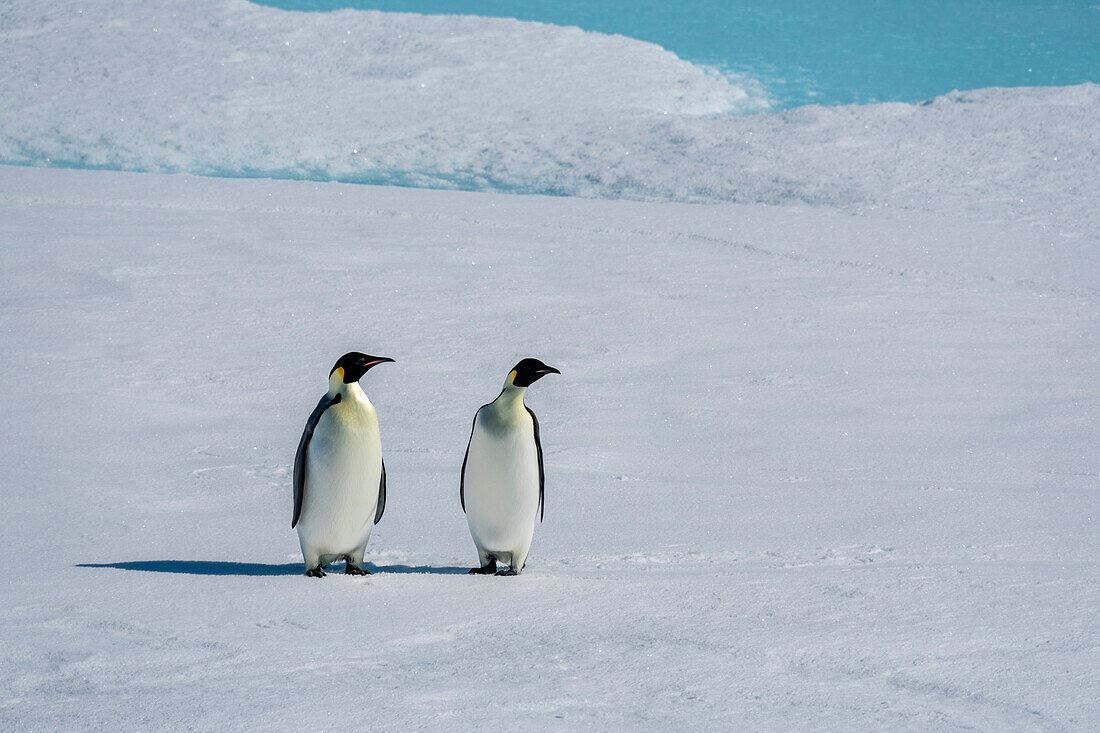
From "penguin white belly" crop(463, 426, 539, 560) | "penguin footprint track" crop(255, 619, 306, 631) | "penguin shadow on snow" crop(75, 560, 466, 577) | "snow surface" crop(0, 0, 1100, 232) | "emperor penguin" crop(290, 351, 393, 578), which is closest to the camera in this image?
"penguin footprint track" crop(255, 619, 306, 631)

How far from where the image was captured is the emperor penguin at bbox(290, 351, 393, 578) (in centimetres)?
267

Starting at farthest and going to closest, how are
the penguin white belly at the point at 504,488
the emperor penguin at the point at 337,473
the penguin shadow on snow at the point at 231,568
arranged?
the penguin white belly at the point at 504,488 → the emperor penguin at the point at 337,473 → the penguin shadow on snow at the point at 231,568

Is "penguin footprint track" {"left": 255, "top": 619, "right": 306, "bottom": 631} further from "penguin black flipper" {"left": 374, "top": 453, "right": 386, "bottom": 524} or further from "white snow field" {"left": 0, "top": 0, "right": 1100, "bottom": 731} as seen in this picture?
Answer: "penguin black flipper" {"left": 374, "top": 453, "right": 386, "bottom": 524}

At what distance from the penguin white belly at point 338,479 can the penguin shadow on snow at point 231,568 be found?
94 millimetres

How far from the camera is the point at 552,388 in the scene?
16.0ft

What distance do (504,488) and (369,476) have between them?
332 millimetres

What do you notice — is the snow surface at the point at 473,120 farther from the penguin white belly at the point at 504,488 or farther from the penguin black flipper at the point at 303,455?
the penguin black flipper at the point at 303,455

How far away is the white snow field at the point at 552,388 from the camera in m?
→ 1.90

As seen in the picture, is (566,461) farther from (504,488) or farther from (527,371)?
(527,371)

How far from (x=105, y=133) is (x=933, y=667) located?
30.8ft

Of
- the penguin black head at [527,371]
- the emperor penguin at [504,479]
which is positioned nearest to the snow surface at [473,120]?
the emperor penguin at [504,479]

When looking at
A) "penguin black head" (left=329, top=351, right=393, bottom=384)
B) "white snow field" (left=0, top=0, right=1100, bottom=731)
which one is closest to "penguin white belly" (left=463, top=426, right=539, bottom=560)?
"white snow field" (left=0, top=0, right=1100, bottom=731)

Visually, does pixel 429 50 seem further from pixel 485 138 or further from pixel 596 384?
pixel 596 384

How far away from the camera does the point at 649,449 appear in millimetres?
4051
